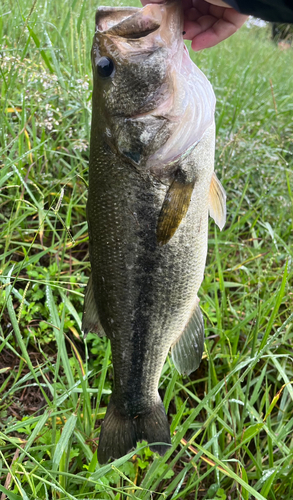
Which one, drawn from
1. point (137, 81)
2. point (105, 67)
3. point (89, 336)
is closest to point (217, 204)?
point (137, 81)

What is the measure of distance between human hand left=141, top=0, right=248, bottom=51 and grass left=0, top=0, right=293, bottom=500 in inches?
30.6

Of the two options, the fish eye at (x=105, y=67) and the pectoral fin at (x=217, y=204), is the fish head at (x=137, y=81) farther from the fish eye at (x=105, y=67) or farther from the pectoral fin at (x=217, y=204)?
the pectoral fin at (x=217, y=204)

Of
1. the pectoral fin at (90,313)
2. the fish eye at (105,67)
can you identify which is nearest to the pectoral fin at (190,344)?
the pectoral fin at (90,313)

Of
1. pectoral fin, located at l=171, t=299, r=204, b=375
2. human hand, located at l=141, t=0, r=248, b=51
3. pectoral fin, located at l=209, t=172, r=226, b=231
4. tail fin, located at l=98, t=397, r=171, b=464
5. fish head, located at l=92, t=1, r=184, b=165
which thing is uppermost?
human hand, located at l=141, t=0, r=248, b=51

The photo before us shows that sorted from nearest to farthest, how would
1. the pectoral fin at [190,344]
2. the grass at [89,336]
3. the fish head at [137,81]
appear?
the fish head at [137,81] → the grass at [89,336] → the pectoral fin at [190,344]

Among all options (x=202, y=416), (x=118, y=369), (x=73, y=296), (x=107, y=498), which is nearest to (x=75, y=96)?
(x=73, y=296)

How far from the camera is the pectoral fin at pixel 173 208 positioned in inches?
57.7

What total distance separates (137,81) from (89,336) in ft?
4.73

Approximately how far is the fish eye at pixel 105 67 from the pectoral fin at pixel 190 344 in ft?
3.40

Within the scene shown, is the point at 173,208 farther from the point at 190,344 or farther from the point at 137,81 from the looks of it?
the point at 190,344

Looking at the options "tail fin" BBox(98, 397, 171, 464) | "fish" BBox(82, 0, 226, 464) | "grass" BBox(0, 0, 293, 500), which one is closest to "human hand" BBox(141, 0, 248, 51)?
"fish" BBox(82, 0, 226, 464)

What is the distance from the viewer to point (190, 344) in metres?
1.73

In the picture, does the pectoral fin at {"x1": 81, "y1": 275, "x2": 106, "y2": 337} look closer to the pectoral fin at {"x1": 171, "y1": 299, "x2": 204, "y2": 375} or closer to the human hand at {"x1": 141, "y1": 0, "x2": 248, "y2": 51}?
the pectoral fin at {"x1": 171, "y1": 299, "x2": 204, "y2": 375}

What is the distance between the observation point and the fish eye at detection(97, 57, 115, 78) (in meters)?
1.48
